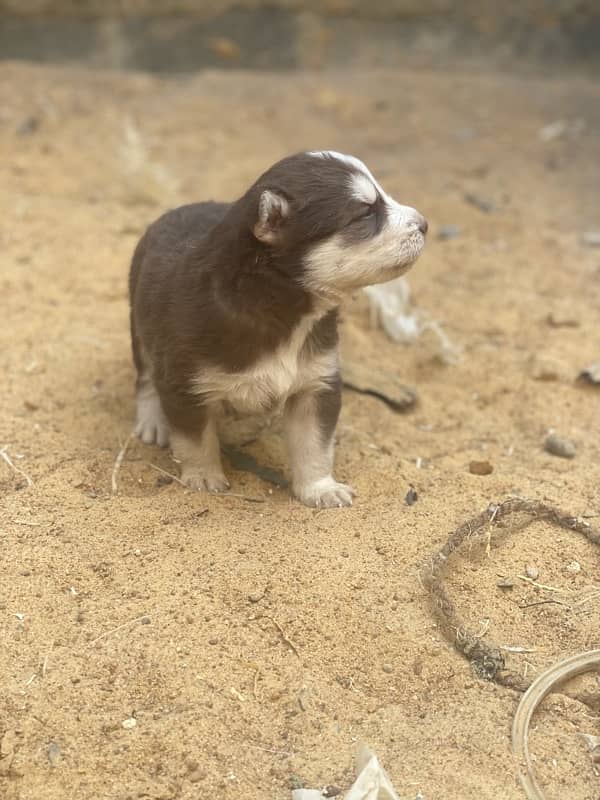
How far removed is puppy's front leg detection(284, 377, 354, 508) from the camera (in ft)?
16.3

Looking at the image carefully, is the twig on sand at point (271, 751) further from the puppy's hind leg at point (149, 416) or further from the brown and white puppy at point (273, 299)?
the puppy's hind leg at point (149, 416)

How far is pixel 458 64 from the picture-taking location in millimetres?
11008

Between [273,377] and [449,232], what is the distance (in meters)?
4.03

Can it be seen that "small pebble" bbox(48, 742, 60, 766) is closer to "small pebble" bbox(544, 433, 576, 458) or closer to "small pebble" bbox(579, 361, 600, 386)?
"small pebble" bbox(544, 433, 576, 458)

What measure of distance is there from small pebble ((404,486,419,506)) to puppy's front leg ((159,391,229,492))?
879mm

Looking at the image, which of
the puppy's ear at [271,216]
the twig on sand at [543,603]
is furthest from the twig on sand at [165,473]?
the twig on sand at [543,603]

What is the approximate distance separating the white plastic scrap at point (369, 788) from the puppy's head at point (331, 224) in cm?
206

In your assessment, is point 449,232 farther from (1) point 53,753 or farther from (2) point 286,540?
(1) point 53,753

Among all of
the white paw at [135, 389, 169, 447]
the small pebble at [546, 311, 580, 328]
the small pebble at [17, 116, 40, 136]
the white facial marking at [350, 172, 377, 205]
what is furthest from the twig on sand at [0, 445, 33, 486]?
the small pebble at [17, 116, 40, 136]

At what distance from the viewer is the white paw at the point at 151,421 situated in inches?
218

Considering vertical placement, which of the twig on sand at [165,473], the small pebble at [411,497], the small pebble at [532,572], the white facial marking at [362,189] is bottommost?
the twig on sand at [165,473]

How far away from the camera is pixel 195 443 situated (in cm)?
502

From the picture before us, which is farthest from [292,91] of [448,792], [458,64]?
[448,792]

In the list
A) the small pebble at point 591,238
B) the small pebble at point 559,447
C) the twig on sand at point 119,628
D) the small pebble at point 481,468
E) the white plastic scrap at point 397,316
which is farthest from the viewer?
the small pebble at point 591,238
